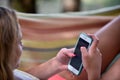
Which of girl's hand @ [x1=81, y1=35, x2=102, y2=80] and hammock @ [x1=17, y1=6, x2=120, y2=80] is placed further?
hammock @ [x1=17, y1=6, x2=120, y2=80]

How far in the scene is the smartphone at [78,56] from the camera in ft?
3.48

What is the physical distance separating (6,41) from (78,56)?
1.01 feet

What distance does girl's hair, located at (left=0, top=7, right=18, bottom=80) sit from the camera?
2.93ft

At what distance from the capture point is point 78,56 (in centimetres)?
112

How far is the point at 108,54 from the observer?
131 cm

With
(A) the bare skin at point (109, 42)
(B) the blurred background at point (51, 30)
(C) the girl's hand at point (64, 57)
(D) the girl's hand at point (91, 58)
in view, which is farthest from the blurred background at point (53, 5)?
(D) the girl's hand at point (91, 58)

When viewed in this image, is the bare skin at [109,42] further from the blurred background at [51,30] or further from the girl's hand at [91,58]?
the girl's hand at [91,58]

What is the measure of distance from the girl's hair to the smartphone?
245 mm

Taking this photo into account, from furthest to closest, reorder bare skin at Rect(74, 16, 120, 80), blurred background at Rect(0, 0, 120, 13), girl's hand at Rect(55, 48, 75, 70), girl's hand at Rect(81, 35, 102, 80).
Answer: blurred background at Rect(0, 0, 120, 13) < bare skin at Rect(74, 16, 120, 80) < girl's hand at Rect(55, 48, 75, 70) < girl's hand at Rect(81, 35, 102, 80)

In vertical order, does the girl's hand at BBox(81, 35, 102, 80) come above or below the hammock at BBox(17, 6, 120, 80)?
above

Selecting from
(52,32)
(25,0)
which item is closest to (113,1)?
(25,0)

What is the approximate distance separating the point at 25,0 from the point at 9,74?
2.12 metres

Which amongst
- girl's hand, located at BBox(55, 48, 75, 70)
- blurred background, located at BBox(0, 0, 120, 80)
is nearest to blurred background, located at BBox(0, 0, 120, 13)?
blurred background, located at BBox(0, 0, 120, 80)

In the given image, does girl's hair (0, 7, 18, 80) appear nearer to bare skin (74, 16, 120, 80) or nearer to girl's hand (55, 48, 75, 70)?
girl's hand (55, 48, 75, 70)
